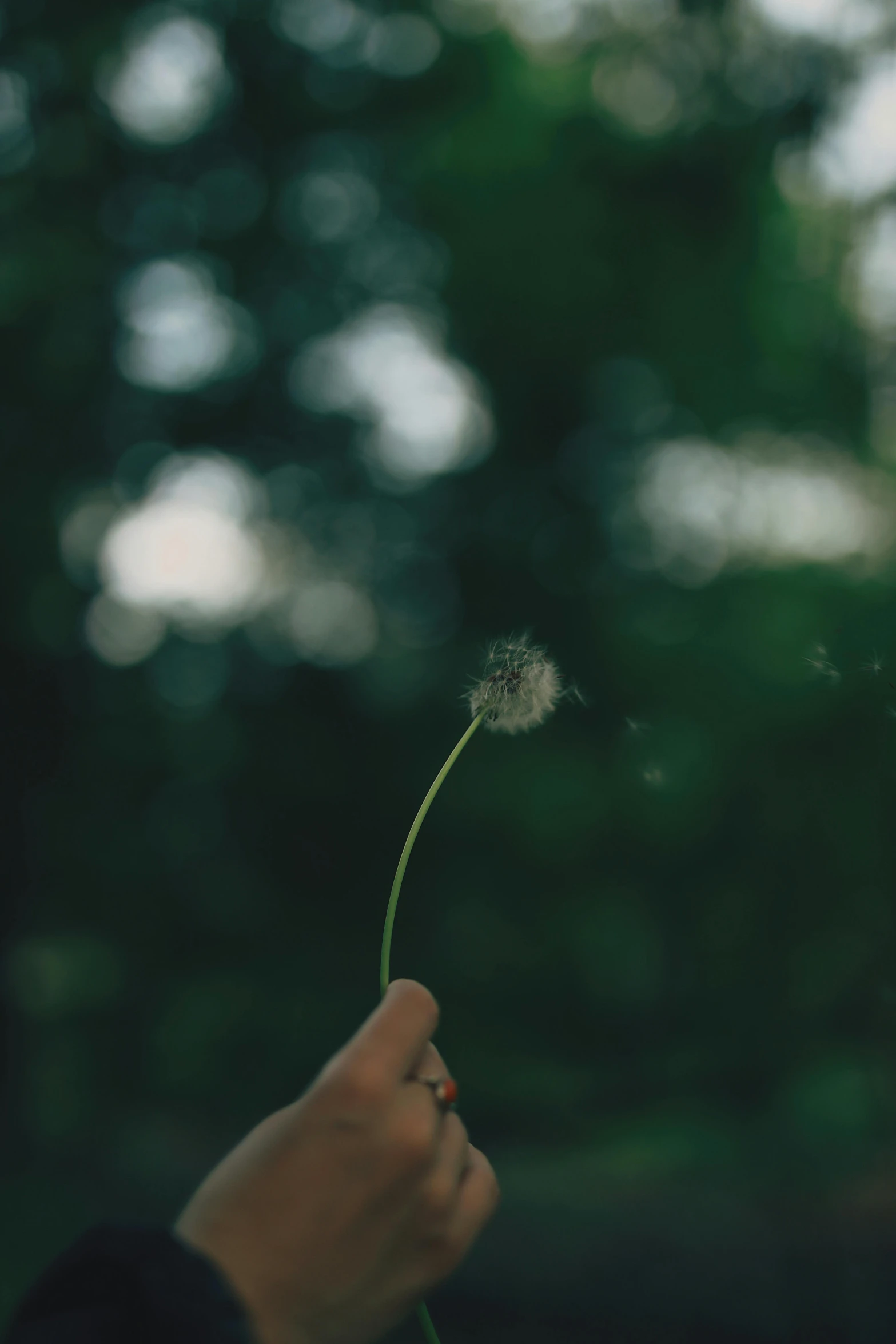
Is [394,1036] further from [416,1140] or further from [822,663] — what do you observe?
[822,663]

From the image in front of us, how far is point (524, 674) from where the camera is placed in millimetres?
603

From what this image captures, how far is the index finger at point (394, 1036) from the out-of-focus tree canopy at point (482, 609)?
16.3 inches

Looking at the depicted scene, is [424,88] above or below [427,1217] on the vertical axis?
above

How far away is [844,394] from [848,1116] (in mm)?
626

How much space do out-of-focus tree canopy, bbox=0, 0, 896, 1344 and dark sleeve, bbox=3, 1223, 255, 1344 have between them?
48 centimetres

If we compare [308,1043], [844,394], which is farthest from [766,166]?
[308,1043]

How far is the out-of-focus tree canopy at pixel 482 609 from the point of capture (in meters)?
0.76

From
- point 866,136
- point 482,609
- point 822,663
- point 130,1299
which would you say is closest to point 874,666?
point 822,663

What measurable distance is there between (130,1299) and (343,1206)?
81 mm

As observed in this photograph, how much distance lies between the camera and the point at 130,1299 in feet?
0.97

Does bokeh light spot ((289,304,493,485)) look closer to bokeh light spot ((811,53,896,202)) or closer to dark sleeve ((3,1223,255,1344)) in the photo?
bokeh light spot ((811,53,896,202))

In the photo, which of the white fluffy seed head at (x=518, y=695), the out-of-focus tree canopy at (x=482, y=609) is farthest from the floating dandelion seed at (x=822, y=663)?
the white fluffy seed head at (x=518, y=695)

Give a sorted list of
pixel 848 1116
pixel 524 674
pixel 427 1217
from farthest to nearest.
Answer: pixel 848 1116 → pixel 524 674 → pixel 427 1217

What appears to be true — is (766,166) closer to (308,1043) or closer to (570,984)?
(570,984)
